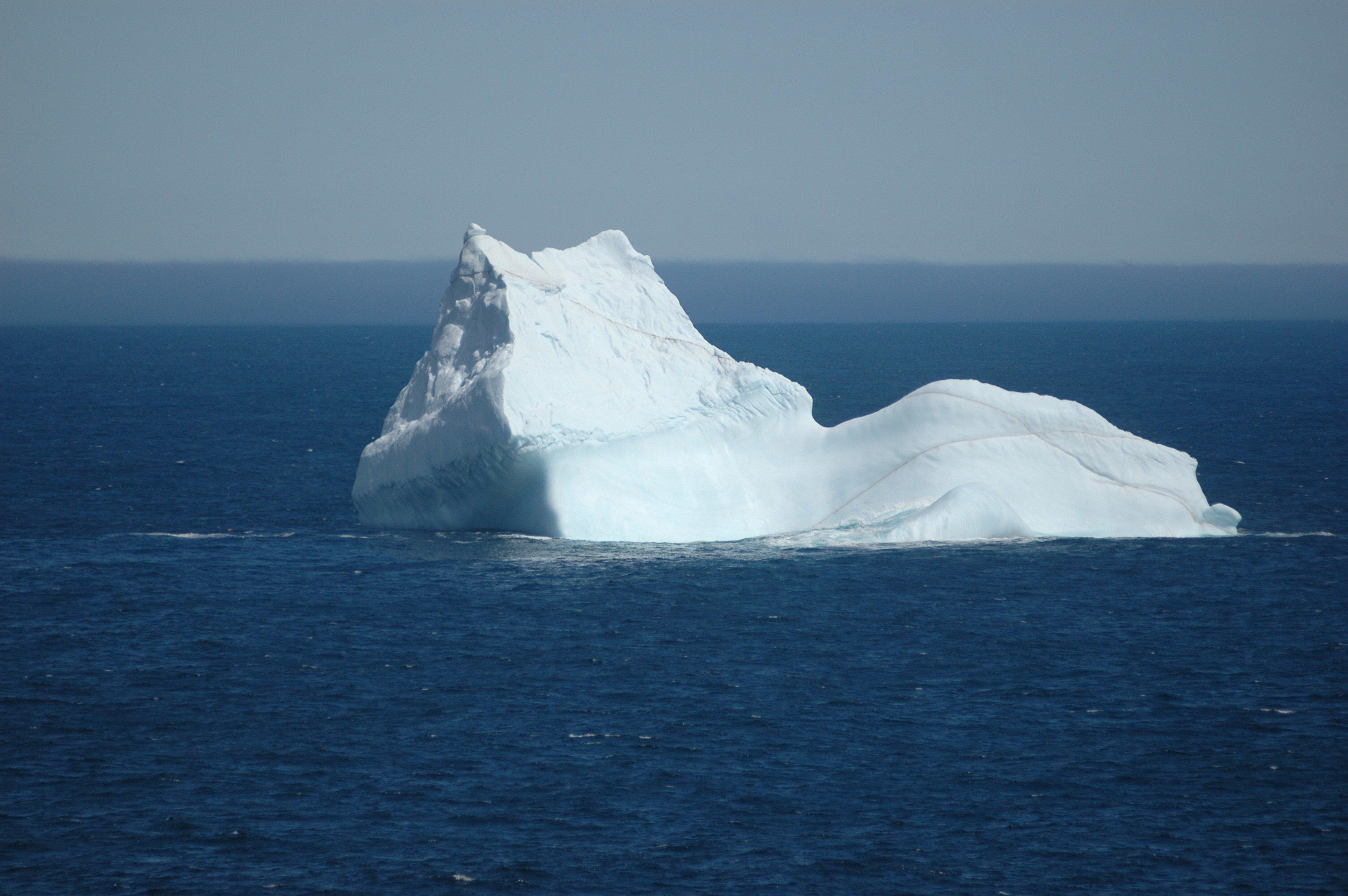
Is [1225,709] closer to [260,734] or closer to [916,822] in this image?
[916,822]

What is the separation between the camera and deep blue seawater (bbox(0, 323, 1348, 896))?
754 inches

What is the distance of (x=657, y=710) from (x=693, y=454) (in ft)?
50.8

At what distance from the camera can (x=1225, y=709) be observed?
25.4 m

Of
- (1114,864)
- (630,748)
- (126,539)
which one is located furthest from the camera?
(126,539)

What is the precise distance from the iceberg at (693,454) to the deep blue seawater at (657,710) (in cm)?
109

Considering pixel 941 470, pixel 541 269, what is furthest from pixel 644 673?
pixel 541 269

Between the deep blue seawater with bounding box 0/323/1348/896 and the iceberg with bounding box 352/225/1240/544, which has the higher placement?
the iceberg with bounding box 352/225/1240/544

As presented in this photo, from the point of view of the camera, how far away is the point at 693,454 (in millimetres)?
40031

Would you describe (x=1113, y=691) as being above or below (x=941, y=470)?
below

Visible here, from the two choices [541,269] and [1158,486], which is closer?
[1158,486]

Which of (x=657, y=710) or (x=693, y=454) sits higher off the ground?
(x=693, y=454)

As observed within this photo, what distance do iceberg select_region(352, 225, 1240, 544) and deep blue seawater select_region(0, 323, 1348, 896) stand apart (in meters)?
1.09

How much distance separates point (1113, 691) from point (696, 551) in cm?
1468

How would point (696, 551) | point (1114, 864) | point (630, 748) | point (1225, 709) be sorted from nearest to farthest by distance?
point (1114, 864)
point (630, 748)
point (1225, 709)
point (696, 551)
